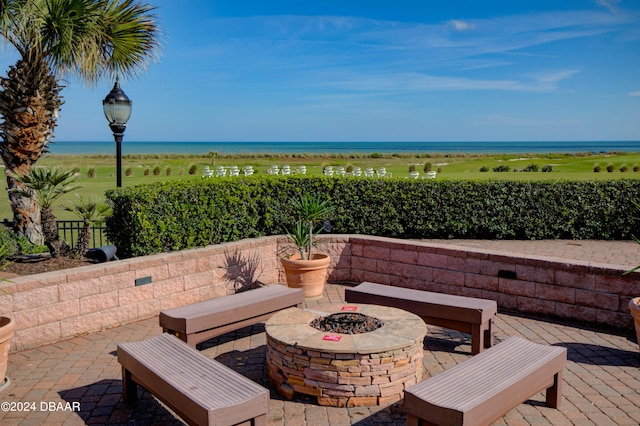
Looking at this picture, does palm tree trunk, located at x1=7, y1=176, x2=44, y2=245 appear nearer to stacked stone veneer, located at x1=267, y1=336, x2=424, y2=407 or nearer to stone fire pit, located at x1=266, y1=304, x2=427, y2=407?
stone fire pit, located at x1=266, y1=304, x2=427, y2=407

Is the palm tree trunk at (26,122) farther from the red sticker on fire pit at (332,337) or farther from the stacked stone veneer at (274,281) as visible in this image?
the red sticker on fire pit at (332,337)

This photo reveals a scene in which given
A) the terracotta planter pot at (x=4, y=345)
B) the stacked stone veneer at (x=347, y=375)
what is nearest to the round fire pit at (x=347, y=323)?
the stacked stone veneer at (x=347, y=375)

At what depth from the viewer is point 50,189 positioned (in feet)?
A: 23.3

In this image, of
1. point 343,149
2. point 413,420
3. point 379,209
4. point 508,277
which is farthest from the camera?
point 343,149

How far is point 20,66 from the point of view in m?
8.38

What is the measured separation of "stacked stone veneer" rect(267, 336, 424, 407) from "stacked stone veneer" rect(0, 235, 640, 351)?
2849 mm

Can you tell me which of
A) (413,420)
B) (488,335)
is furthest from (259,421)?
(488,335)

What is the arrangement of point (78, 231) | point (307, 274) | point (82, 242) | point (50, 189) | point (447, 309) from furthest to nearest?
point (78, 231)
point (82, 242)
point (307, 274)
point (50, 189)
point (447, 309)

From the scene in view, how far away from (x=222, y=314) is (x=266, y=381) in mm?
864

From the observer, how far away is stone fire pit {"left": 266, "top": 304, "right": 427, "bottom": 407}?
407 cm

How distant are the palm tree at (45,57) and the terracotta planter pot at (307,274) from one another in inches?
173

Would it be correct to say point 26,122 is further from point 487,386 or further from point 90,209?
point 487,386

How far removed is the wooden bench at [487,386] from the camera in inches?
121

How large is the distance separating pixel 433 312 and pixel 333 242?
319cm
